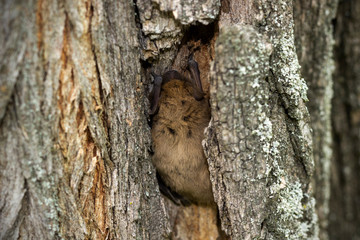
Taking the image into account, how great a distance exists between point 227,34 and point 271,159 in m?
0.93

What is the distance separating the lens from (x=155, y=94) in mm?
3123

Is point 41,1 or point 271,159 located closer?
point 41,1

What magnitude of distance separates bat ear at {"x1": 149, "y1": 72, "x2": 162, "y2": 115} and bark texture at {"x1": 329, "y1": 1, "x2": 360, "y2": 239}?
1.74 meters

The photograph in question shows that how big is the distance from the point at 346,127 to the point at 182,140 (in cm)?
169

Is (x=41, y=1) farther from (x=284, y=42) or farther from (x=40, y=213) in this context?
(x=284, y=42)

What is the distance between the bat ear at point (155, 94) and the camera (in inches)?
117

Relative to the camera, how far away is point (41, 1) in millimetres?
2012

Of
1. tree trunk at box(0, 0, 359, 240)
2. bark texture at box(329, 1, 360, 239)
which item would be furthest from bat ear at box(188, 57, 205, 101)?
bark texture at box(329, 1, 360, 239)

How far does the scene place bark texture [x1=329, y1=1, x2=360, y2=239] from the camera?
10.8 ft

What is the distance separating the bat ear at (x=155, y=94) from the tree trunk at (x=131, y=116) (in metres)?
0.11

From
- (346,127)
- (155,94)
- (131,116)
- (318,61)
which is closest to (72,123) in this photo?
(131,116)

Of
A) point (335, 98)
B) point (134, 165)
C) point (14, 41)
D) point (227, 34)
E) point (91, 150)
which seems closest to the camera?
point (14, 41)

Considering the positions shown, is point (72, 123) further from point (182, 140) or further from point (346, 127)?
point (346, 127)

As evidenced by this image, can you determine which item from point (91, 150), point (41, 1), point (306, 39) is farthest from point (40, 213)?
point (306, 39)
